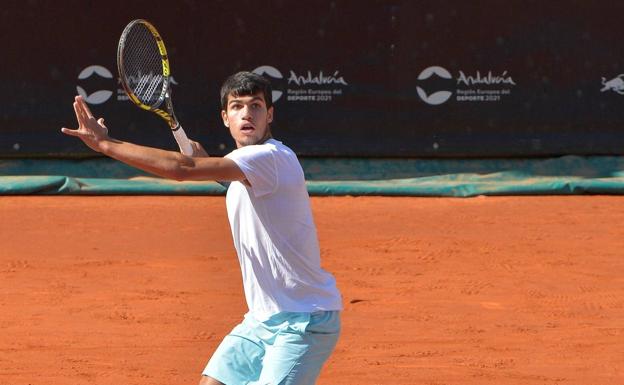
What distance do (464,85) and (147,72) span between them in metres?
7.15

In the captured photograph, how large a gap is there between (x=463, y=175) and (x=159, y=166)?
9.03m

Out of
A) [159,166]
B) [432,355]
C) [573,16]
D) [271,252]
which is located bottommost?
[432,355]

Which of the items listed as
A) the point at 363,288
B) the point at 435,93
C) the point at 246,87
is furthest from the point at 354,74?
the point at 246,87

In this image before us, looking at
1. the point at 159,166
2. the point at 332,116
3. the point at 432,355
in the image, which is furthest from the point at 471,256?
the point at 159,166

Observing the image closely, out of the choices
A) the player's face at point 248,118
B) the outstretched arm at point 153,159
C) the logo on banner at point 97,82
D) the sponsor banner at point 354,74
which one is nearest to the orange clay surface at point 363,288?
the sponsor banner at point 354,74

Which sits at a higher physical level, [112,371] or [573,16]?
[573,16]

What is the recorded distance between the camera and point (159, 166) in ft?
12.7

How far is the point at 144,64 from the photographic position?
20.6ft

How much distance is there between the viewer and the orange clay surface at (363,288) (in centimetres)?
718

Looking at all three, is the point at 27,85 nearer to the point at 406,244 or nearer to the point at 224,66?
the point at 224,66

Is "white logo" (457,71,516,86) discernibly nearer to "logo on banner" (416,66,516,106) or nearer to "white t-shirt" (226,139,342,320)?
"logo on banner" (416,66,516,106)

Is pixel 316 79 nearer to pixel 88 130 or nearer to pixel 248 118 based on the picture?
pixel 248 118

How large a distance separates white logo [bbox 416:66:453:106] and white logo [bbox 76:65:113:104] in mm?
3347

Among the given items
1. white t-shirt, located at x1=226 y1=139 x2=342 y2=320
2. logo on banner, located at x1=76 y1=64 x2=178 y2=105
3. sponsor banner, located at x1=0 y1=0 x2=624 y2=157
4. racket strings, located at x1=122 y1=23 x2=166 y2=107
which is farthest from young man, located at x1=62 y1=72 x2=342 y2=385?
logo on banner, located at x1=76 y1=64 x2=178 y2=105
